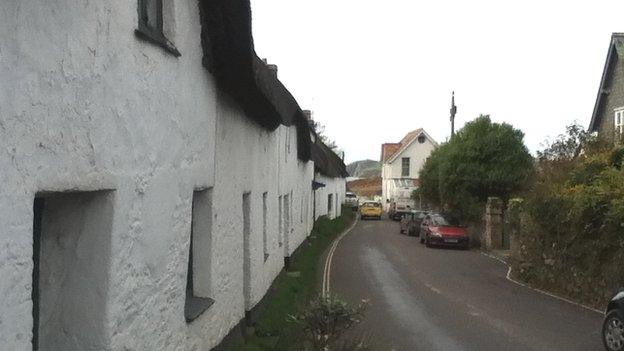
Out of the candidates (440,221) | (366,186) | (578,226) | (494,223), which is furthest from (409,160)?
(578,226)

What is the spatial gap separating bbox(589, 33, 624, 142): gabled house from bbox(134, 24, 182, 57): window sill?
77.9 feet

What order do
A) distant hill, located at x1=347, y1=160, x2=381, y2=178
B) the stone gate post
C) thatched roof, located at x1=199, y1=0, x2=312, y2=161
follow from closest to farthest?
thatched roof, located at x1=199, y1=0, x2=312, y2=161 < the stone gate post < distant hill, located at x1=347, y1=160, x2=381, y2=178

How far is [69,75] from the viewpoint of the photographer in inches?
147

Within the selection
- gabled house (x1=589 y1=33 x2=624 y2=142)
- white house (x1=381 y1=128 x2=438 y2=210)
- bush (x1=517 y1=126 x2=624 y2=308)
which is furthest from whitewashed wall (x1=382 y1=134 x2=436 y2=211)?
bush (x1=517 y1=126 x2=624 y2=308)

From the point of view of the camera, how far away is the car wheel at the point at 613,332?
9.23 metres

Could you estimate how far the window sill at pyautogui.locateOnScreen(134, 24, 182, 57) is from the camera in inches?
195

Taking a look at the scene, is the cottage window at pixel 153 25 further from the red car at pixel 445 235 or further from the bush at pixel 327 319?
the red car at pixel 445 235

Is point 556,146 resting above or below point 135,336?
above

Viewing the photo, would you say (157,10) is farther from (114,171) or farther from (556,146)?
(556,146)

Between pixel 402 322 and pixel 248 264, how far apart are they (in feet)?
11.8

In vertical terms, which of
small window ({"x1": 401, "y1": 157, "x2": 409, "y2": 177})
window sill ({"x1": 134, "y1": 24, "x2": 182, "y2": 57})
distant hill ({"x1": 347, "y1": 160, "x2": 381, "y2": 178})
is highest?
distant hill ({"x1": 347, "y1": 160, "x2": 381, "y2": 178})

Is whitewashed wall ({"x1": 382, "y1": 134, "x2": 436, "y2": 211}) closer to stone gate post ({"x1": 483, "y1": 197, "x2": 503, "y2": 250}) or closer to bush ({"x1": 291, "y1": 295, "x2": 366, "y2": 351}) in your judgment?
stone gate post ({"x1": 483, "y1": 197, "x2": 503, "y2": 250})

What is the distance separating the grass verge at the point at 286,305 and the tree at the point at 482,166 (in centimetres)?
1042

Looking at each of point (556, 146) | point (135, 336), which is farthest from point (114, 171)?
point (556, 146)
